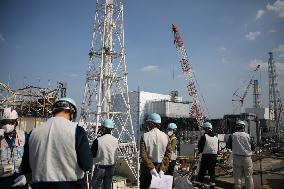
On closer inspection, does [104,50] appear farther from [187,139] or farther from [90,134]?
[187,139]

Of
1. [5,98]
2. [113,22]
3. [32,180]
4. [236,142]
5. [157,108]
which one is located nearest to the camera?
[32,180]

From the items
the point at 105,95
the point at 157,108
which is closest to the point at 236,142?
the point at 105,95

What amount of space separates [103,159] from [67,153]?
165 inches

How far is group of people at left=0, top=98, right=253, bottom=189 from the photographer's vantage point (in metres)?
3.13

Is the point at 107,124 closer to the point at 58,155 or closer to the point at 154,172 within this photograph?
the point at 154,172

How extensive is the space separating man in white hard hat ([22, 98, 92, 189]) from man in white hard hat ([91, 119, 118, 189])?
154 inches

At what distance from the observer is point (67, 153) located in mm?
3146

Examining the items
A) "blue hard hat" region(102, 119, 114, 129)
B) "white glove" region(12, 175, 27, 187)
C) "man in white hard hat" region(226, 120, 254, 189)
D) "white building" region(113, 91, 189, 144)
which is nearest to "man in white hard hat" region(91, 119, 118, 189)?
"blue hard hat" region(102, 119, 114, 129)

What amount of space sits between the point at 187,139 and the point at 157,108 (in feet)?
64.8

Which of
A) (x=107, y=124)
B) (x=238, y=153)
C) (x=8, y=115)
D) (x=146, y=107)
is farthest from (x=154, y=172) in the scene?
(x=146, y=107)

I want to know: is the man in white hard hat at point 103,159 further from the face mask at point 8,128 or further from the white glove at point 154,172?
the face mask at point 8,128

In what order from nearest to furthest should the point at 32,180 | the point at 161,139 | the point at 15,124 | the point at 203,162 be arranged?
the point at 32,180
the point at 15,124
the point at 161,139
the point at 203,162

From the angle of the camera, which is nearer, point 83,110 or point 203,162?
point 203,162

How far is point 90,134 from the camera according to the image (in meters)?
16.5
